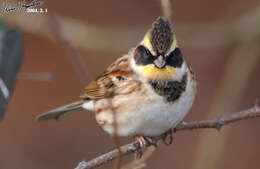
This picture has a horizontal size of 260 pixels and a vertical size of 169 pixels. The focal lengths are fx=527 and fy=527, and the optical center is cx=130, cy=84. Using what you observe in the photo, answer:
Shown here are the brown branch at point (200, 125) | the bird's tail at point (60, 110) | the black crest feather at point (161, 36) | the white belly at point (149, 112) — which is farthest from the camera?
the bird's tail at point (60, 110)

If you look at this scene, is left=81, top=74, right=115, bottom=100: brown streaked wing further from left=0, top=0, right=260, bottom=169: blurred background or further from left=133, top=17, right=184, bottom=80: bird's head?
left=0, top=0, right=260, bottom=169: blurred background

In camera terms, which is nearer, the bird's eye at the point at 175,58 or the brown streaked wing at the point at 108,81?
the bird's eye at the point at 175,58

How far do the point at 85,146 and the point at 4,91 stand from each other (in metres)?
3.95

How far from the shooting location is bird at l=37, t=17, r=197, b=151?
3645 mm

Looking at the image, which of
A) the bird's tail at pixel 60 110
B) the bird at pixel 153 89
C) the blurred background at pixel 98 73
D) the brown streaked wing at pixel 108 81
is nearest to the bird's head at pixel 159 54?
the bird at pixel 153 89

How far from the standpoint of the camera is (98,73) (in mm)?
7277

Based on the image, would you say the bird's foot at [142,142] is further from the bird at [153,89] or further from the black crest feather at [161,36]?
the black crest feather at [161,36]

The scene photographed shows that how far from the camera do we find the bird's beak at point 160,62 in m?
3.63

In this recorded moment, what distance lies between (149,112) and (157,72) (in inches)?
11.7

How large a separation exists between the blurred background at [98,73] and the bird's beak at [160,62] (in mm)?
2219

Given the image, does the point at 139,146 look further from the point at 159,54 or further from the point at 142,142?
the point at 159,54

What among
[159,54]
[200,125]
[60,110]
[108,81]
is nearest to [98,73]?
[60,110]

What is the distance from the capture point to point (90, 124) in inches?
292

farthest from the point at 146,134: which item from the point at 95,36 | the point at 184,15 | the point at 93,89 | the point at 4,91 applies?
the point at 184,15
